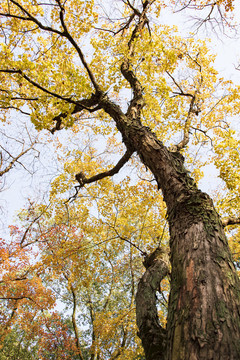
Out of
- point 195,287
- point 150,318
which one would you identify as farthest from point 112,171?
point 195,287

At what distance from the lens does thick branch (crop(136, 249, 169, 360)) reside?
1706 millimetres

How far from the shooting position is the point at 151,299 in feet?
7.38

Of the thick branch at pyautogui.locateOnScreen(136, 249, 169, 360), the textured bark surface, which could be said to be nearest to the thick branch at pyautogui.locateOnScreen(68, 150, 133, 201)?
the textured bark surface

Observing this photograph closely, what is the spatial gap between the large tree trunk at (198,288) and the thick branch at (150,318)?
11 mm

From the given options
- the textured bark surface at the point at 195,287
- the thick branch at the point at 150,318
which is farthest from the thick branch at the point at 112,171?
the thick branch at the point at 150,318

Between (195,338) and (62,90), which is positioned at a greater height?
(62,90)

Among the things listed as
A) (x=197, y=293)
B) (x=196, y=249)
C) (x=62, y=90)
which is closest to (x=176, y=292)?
(x=197, y=293)

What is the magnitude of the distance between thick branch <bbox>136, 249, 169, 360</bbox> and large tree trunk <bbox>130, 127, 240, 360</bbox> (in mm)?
11

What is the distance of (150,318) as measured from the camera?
197 cm

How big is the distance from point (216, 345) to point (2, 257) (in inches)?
422

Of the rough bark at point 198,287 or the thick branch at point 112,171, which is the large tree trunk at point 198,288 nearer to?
the rough bark at point 198,287

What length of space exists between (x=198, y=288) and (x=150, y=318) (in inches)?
30.5

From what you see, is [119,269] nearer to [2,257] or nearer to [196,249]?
[2,257]

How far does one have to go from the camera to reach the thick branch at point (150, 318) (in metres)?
1.71
